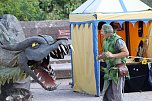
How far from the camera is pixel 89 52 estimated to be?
1115 centimetres

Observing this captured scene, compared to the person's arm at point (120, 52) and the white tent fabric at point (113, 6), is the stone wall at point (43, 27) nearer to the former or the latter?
the white tent fabric at point (113, 6)

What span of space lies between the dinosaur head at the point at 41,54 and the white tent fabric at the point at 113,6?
21.6 feet

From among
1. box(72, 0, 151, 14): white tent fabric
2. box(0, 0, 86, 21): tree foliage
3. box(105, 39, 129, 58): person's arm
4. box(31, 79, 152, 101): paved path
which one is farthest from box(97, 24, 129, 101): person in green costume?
box(0, 0, 86, 21): tree foliage

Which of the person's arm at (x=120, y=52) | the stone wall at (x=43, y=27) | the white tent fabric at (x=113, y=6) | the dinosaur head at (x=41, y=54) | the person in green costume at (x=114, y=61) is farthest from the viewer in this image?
the stone wall at (x=43, y=27)

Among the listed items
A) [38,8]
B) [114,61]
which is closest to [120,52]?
[114,61]

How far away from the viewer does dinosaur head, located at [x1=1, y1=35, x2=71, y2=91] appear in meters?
4.26

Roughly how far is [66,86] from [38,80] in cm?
898

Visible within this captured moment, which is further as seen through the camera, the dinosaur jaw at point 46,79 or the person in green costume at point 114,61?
the person in green costume at point 114,61

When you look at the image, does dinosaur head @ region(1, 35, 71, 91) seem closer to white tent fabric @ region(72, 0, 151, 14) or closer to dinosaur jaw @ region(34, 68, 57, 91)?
dinosaur jaw @ region(34, 68, 57, 91)

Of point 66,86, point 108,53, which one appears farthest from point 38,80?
point 66,86

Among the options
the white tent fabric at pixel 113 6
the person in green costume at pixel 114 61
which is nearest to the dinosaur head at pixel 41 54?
the person in green costume at pixel 114 61

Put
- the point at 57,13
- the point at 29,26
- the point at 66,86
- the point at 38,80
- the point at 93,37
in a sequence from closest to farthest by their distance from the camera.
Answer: the point at 38,80 → the point at 93,37 → the point at 66,86 → the point at 29,26 → the point at 57,13

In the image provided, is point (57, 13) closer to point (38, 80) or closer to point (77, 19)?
point (77, 19)

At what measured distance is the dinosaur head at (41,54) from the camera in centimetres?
426
